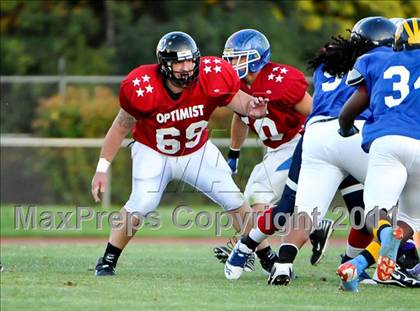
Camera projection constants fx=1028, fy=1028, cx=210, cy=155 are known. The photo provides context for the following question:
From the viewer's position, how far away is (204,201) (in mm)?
17469

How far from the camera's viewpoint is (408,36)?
6.80m

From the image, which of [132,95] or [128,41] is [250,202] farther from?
[128,41]

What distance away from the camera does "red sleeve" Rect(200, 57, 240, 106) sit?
773cm

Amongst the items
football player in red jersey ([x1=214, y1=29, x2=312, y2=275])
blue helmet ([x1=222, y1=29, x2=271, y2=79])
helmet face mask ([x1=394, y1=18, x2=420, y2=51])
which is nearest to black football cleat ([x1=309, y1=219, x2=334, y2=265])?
football player in red jersey ([x1=214, y1=29, x2=312, y2=275])

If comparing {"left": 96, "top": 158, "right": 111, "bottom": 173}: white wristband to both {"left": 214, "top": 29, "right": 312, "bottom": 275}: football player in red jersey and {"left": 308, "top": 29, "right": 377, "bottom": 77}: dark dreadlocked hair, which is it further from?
{"left": 308, "top": 29, "right": 377, "bottom": 77}: dark dreadlocked hair

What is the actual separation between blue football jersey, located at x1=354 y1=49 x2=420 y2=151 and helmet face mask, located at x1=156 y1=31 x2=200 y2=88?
1.45m

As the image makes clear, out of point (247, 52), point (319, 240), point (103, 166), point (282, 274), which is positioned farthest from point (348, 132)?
point (319, 240)

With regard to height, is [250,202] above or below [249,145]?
above

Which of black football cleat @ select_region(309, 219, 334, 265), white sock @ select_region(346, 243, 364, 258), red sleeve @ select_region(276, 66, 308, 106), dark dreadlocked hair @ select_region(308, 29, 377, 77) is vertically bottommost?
black football cleat @ select_region(309, 219, 334, 265)

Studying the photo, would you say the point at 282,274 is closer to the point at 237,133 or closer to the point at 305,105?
the point at 305,105

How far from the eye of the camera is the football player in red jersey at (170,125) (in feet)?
24.8

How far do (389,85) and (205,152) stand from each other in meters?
1.78

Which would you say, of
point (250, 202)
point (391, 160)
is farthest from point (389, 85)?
point (250, 202)

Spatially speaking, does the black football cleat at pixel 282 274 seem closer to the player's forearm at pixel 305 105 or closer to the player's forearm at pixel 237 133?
the player's forearm at pixel 305 105
